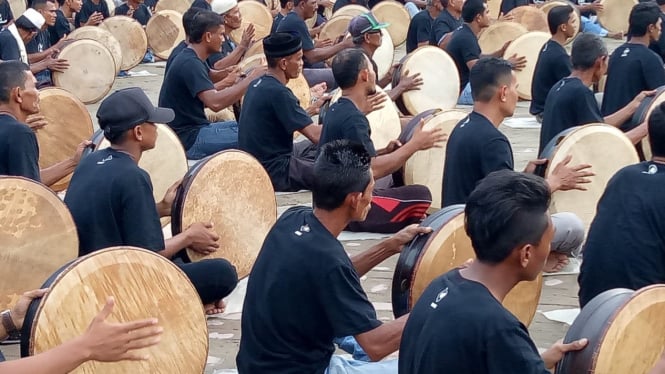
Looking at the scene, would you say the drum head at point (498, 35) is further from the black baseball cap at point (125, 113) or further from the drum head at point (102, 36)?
the black baseball cap at point (125, 113)

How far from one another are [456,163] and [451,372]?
268 cm

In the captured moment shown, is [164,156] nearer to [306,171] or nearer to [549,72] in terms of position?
[306,171]

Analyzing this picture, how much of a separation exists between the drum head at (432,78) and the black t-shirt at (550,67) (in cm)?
93

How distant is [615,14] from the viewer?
15805 mm

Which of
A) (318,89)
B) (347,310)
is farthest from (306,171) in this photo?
(347,310)

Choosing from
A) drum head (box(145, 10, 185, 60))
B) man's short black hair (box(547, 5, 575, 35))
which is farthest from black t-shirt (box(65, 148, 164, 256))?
drum head (box(145, 10, 185, 60))

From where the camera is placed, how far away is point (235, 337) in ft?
18.1

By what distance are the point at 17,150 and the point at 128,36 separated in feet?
29.3

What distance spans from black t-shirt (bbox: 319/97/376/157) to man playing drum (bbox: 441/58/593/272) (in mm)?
955

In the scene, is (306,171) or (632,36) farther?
(632,36)

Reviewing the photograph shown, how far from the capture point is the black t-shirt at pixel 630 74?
8352 mm

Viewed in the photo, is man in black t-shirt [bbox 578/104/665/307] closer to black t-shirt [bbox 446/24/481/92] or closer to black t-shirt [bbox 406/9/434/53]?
black t-shirt [bbox 446/24/481/92]

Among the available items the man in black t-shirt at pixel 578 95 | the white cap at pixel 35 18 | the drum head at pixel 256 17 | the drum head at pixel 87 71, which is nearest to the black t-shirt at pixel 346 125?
the man in black t-shirt at pixel 578 95

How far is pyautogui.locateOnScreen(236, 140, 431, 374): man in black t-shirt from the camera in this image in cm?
373
